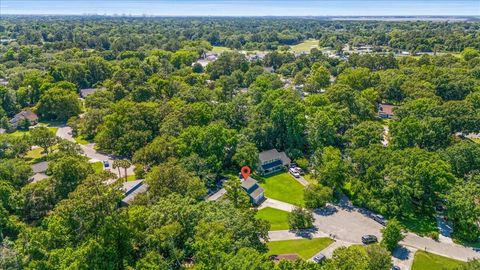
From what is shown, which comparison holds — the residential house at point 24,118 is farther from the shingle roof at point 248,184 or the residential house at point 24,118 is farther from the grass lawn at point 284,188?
the grass lawn at point 284,188

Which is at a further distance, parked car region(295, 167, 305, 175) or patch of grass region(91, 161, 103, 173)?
patch of grass region(91, 161, 103, 173)

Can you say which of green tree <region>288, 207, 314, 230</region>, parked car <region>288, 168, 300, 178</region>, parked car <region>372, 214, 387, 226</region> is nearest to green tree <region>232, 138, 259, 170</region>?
Result: parked car <region>288, 168, 300, 178</region>

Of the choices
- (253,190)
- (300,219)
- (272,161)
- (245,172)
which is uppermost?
(272,161)

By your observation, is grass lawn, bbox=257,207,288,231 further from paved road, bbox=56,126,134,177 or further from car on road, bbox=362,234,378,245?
paved road, bbox=56,126,134,177

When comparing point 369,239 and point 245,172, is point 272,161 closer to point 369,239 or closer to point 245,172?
point 245,172

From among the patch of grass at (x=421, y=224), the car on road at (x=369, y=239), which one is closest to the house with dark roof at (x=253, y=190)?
the car on road at (x=369, y=239)

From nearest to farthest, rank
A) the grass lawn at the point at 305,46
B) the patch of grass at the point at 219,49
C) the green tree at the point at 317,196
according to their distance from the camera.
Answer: the green tree at the point at 317,196 < the patch of grass at the point at 219,49 < the grass lawn at the point at 305,46

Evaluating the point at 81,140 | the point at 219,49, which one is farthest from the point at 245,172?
the point at 219,49
